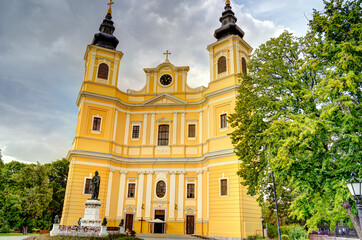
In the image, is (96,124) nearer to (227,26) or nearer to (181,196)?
(181,196)

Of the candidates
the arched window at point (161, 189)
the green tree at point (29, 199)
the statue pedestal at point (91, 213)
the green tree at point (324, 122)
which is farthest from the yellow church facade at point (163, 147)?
the green tree at point (324, 122)

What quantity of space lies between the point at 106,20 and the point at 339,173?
81.1 feet

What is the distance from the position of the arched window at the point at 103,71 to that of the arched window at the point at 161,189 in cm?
1031

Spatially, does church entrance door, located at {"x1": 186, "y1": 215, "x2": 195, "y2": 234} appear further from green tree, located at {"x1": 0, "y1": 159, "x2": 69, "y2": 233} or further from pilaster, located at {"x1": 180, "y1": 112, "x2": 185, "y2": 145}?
green tree, located at {"x1": 0, "y1": 159, "x2": 69, "y2": 233}

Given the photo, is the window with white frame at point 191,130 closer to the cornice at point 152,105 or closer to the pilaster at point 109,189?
the cornice at point 152,105

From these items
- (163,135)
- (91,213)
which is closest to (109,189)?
(163,135)

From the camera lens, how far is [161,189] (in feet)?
73.9

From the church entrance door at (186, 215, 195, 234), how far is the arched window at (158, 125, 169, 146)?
6.35m

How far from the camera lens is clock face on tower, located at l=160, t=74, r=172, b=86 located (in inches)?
1012

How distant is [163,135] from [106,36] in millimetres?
10692

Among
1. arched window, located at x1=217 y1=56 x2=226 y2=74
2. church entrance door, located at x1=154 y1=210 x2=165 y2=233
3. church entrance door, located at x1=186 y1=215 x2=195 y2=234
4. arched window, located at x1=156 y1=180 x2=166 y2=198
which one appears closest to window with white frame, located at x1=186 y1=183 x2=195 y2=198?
church entrance door, located at x1=186 y1=215 x2=195 y2=234

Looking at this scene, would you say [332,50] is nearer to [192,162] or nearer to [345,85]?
[345,85]

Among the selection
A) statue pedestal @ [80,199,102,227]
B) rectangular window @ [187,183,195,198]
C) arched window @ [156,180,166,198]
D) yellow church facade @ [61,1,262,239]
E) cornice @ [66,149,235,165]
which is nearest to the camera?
statue pedestal @ [80,199,102,227]

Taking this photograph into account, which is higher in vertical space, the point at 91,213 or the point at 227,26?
the point at 227,26
